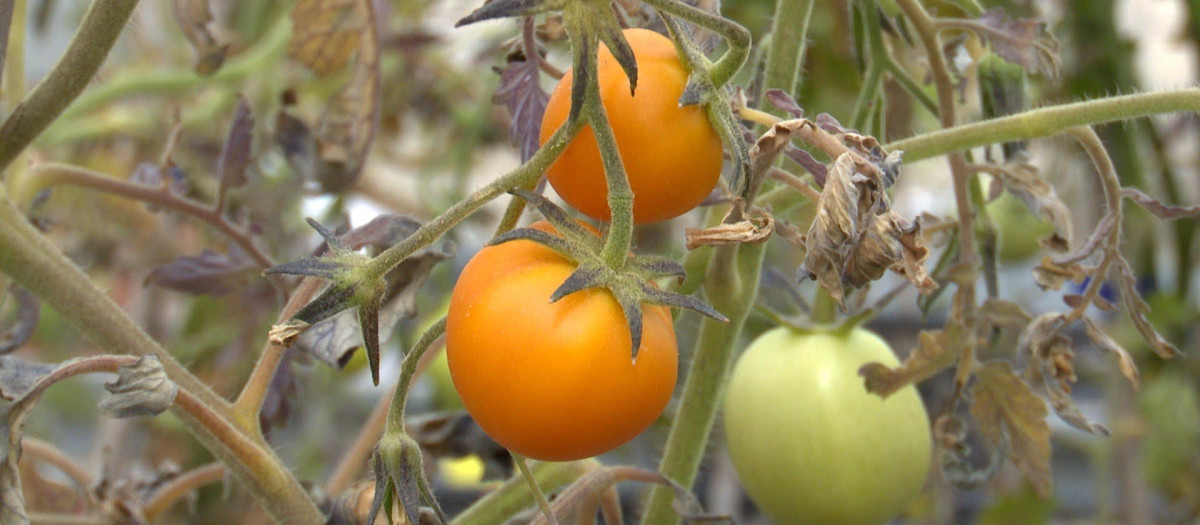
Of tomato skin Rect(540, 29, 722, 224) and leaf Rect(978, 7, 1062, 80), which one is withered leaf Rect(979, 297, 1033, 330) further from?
tomato skin Rect(540, 29, 722, 224)

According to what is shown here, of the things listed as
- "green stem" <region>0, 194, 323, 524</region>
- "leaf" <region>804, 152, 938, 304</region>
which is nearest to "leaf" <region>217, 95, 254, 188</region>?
"green stem" <region>0, 194, 323, 524</region>

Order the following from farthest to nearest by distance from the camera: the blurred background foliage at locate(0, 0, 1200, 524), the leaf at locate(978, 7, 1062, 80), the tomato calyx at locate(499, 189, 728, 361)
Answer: the blurred background foliage at locate(0, 0, 1200, 524) → the leaf at locate(978, 7, 1062, 80) → the tomato calyx at locate(499, 189, 728, 361)

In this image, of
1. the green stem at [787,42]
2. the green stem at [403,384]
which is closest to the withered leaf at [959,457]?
the green stem at [787,42]

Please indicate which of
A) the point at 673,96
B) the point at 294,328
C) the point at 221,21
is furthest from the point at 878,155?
the point at 221,21

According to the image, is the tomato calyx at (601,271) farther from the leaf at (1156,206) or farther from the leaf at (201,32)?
the leaf at (201,32)

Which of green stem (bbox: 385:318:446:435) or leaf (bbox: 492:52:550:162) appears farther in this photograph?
leaf (bbox: 492:52:550:162)

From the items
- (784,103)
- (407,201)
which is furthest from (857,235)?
(407,201)

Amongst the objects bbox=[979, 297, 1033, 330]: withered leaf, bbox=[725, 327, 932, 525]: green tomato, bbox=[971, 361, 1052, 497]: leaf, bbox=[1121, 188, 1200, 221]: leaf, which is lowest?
bbox=[725, 327, 932, 525]: green tomato
